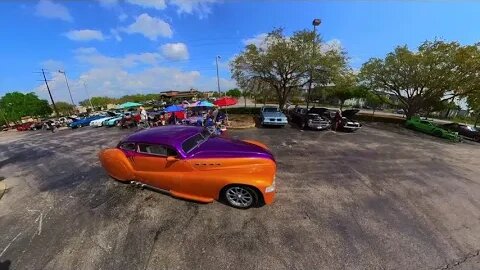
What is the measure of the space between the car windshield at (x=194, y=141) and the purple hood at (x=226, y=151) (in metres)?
0.11

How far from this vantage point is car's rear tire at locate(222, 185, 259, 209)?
5.39 m

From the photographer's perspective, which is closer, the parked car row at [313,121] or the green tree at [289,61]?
the parked car row at [313,121]

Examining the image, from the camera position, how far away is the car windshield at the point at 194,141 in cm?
577

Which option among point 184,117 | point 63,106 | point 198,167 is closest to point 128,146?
point 198,167

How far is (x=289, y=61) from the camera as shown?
74.6 feet

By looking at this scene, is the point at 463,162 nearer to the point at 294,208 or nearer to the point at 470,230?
the point at 470,230

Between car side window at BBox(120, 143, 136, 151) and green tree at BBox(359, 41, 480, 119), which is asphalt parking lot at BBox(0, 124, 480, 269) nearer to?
car side window at BBox(120, 143, 136, 151)

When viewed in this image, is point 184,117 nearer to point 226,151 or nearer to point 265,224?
point 226,151

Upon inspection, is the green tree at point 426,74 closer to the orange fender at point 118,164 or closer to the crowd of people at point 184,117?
the crowd of people at point 184,117

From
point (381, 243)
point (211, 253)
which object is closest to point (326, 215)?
point (381, 243)

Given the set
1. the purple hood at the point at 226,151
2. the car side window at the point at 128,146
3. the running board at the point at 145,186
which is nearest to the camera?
the purple hood at the point at 226,151

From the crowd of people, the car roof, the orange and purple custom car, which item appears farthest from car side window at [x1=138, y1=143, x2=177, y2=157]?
the crowd of people

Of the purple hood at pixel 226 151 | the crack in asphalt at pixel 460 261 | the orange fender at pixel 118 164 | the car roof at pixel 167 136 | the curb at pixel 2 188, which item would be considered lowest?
the crack in asphalt at pixel 460 261

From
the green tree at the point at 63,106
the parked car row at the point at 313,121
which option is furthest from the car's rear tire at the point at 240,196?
the green tree at the point at 63,106
